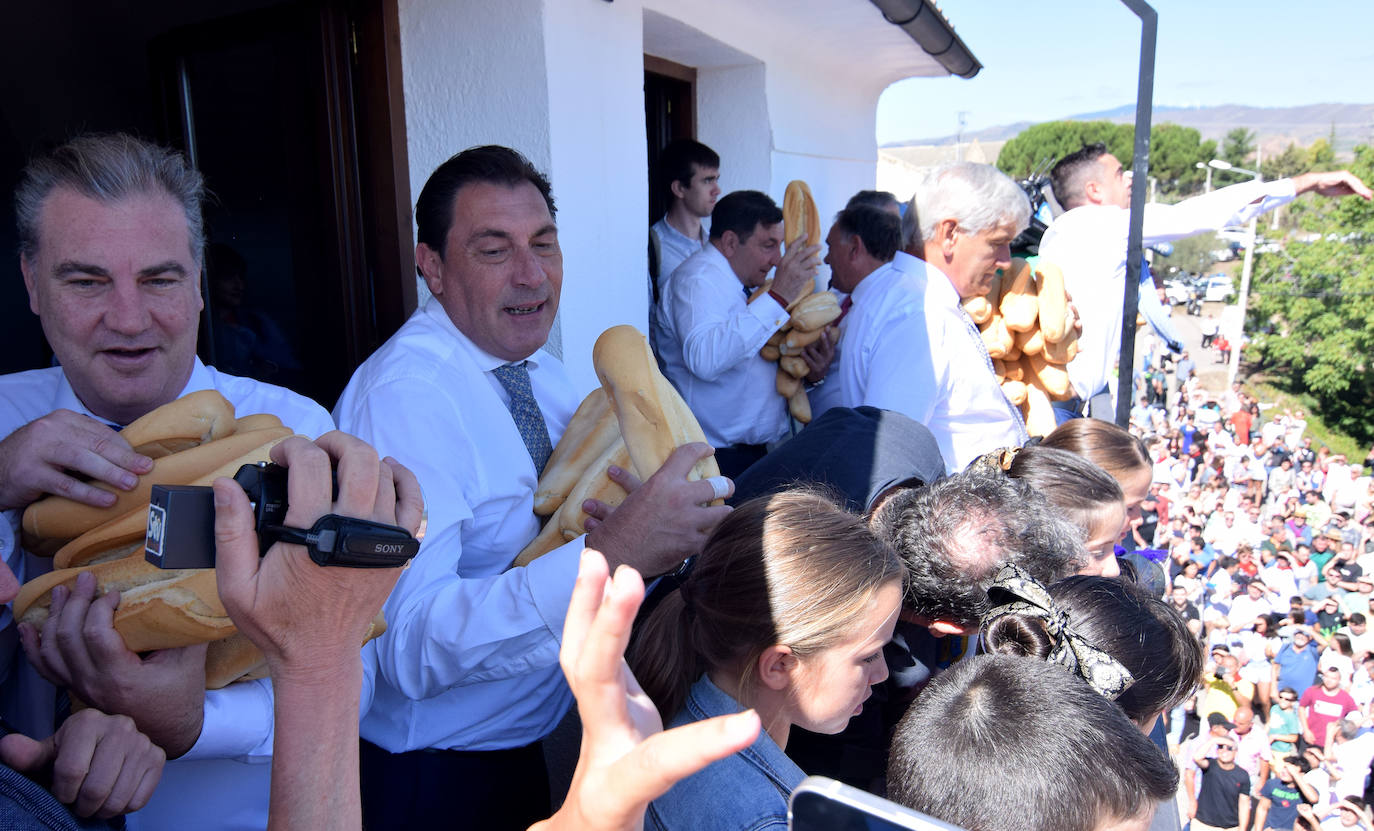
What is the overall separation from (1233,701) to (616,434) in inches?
299

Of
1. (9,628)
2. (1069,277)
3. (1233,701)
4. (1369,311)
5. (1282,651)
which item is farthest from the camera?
(1369,311)

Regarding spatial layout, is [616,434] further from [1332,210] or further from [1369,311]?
[1332,210]

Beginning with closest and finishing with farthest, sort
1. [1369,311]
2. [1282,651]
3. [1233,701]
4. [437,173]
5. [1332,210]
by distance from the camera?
[437,173] → [1233,701] → [1282,651] → [1369,311] → [1332,210]

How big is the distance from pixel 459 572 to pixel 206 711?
568 millimetres

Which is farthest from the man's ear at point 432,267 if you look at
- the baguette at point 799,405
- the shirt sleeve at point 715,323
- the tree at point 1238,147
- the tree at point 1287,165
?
the tree at point 1238,147

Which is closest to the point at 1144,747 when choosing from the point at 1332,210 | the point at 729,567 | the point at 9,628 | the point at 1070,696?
the point at 1070,696

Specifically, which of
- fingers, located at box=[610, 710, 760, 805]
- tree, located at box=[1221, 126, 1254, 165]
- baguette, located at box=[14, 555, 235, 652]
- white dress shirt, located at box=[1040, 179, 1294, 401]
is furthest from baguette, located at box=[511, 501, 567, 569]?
tree, located at box=[1221, 126, 1254, 165]

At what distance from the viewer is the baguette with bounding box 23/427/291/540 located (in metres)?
1.10

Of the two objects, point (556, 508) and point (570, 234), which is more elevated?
point (570, 234)

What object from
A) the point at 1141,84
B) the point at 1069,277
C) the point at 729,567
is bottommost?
the point at 729,567

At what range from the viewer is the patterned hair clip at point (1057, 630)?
143 centimetres

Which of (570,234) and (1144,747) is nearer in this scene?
(1144,747)

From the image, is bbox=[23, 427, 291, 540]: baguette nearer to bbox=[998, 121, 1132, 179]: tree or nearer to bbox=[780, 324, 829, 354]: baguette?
bbox=[780, 324, 829, 354]: baguette

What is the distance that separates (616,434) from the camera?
172cm
